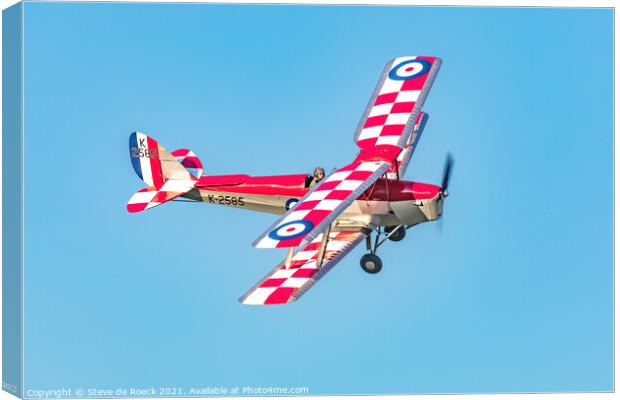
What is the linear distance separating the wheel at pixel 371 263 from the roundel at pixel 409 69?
1.90 meters

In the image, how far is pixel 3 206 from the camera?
1470 cm

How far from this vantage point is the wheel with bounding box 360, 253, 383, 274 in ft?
46.4

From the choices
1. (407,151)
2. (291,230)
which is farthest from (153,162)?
(291,230)

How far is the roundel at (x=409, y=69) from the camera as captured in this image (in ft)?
48.6

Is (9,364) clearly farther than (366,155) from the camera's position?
Yes

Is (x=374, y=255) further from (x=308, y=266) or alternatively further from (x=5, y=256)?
(x=5, y=256)

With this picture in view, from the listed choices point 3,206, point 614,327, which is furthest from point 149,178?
point 614,327

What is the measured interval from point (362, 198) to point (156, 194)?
2.18 metres

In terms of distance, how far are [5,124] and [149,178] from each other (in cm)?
161

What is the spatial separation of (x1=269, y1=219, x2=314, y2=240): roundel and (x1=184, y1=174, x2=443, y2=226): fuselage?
230cm

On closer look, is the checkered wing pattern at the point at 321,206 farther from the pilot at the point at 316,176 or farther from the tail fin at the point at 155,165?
the tail fin at the point at 155,165

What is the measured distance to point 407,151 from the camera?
15234mm

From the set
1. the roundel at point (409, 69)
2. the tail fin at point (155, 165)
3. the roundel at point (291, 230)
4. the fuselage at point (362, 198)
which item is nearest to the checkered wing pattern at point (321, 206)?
the roundel at point (291, 230)

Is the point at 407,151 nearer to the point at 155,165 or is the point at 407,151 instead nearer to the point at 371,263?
the point at 371,263
